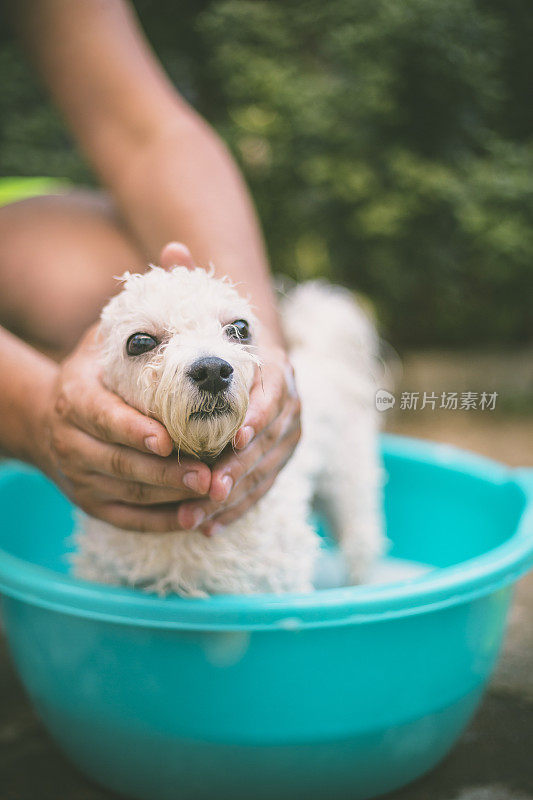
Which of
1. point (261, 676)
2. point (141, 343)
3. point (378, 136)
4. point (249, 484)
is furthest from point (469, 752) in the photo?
point (378, 136)

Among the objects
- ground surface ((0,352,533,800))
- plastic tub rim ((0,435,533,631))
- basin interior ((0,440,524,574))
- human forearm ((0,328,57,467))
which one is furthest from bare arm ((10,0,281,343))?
ground surface ((0,352,533,800))

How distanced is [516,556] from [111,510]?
0.52 meters

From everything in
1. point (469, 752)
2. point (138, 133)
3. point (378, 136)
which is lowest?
point (469, 752)

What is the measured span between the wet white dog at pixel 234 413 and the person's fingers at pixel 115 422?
2cm

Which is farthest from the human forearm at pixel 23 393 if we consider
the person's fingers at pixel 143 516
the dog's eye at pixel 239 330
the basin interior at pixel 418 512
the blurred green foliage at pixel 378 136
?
the blurred green foliage at pixel 378 136

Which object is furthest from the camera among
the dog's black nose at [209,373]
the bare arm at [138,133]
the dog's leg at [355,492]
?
the dog's leg at [355,492]

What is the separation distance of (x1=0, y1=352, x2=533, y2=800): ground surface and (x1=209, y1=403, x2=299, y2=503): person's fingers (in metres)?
0.56

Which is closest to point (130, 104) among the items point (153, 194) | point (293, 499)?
point (153, 194)

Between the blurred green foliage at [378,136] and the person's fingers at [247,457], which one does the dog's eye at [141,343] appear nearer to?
the person's fingers at [247,457]

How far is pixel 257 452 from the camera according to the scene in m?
0.84

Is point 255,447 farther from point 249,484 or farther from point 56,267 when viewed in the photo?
point 56,267

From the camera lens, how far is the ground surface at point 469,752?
1065 mm

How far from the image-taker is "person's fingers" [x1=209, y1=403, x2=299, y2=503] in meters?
0.78

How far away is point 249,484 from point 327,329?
1.95 ft
